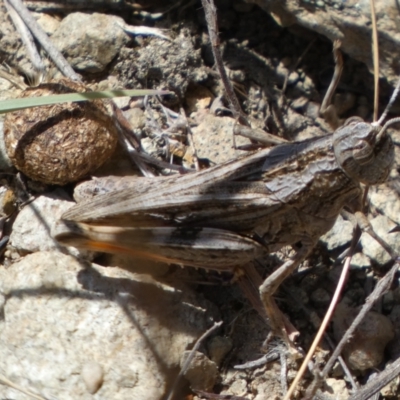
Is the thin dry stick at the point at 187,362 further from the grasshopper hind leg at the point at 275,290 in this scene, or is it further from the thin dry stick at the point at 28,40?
the thin dry stick at the point at 28,40

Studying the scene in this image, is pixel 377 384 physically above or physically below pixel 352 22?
below

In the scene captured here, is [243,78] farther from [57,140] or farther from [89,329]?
[89,329]

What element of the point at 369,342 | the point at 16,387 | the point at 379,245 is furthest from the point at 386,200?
the point at 16,387

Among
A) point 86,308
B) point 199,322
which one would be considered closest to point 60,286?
point 86,308

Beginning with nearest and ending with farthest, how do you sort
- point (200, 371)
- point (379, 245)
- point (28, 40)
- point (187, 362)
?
1. point (187, 362)
2. point (200, 371)
3. point (379, 245)
4. point (28, 40)

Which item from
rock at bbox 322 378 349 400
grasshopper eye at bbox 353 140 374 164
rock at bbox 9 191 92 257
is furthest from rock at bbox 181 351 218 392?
grasshopper eye at bbox 353 140 374 164

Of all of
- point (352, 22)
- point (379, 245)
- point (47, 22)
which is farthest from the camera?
point (47, 22)
